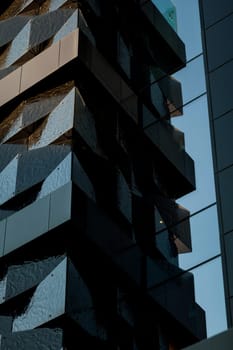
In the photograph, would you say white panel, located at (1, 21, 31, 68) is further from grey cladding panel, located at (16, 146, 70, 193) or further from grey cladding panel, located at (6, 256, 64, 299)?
grey cladding panel, located at (6, 256, 64, 299)

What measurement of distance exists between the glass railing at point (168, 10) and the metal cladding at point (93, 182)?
317mm

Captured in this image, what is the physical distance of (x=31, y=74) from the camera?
88.0 ft

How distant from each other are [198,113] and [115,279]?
468cm

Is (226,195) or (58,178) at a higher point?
(58,178)

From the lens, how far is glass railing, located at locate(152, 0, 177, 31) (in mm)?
26969

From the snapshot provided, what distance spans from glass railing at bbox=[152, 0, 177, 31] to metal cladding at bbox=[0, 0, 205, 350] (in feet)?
1.04

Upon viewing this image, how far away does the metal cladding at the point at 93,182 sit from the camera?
70.2 ft

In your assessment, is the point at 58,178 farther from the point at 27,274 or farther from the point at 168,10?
the point at 168,10

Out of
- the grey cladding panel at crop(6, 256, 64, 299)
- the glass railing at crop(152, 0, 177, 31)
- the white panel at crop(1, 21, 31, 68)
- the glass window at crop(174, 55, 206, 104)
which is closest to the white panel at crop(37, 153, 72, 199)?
the grey cladding panel at crop(6, 256, 64, 299)

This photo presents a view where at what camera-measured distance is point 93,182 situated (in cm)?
2369

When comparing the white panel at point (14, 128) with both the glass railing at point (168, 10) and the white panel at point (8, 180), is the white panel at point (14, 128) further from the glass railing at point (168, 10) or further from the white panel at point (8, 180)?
the glass railing at point (168, 10)

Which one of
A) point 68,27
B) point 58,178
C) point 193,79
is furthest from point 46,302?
point 68,27

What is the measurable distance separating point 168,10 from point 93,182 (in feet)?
21.7

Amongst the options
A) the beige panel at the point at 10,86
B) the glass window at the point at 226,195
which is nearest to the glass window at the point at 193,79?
the glass window at the point at 226,195
